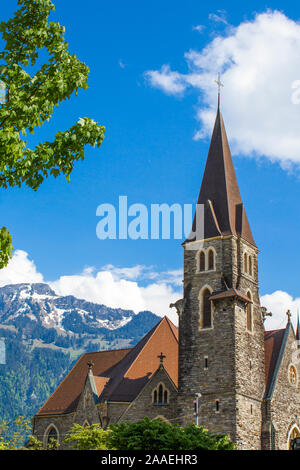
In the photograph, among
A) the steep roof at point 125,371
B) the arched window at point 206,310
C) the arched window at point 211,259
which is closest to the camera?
the arched window at point 206,310

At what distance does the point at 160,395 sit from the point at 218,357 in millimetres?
5030

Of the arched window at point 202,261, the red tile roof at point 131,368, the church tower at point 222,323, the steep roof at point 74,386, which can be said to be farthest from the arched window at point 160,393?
the steep roof at point 74,386

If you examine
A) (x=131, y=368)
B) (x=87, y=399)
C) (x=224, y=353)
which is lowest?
(x=87, y=399)

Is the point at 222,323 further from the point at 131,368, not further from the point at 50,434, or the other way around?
the point at 50,434

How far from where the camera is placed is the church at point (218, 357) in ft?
114

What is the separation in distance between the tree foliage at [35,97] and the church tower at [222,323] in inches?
1012

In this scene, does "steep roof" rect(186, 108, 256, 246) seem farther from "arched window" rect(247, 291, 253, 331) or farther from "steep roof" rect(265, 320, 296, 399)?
"steep roof" rect(265, 320, 296, 399)

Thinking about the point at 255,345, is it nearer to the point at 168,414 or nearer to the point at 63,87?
the point at 168,414

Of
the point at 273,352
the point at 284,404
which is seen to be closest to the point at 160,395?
the point at 284,404

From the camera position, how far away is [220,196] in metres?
40.5

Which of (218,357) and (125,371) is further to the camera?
(125,371)

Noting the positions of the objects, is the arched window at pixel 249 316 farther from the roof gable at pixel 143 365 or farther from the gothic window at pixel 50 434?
the gothic window at pixel 50 434

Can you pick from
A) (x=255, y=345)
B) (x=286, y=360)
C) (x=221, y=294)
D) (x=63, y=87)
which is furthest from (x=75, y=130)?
(x=286, y=360)

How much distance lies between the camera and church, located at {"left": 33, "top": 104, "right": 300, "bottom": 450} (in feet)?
114
